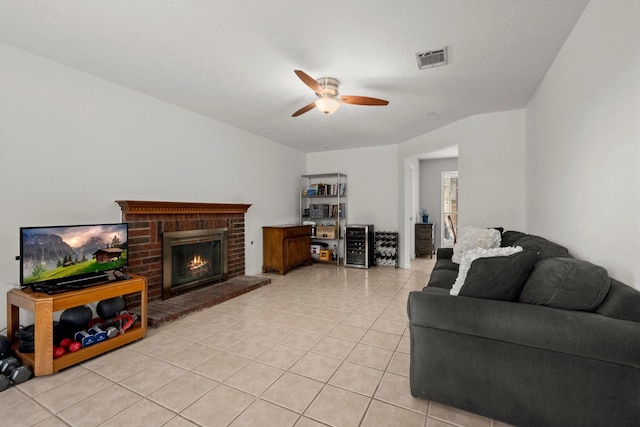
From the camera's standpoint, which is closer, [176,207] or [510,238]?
[510,238]

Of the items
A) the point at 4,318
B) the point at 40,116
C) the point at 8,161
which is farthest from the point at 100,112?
the point at 4,318

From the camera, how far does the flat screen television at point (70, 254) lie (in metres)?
2.05

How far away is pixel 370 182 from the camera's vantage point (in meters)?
5.81

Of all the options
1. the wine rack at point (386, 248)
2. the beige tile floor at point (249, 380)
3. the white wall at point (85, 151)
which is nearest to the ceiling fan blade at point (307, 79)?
the white wall at point (85, 151)

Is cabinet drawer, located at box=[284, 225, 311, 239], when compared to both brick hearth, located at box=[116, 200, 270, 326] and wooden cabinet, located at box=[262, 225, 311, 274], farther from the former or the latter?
brick hearth, located at box=[116, 200, 270, 326]

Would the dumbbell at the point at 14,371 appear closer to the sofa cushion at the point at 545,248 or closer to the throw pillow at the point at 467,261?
the throw pillow at the point at 467,261

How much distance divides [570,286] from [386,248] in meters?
4.20

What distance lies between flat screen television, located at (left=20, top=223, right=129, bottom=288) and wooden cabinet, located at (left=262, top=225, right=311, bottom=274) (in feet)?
8.32

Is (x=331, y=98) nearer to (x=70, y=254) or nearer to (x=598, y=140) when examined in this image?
(x=598, y=140)

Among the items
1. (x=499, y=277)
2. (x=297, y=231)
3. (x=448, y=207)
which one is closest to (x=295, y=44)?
(x=499, y=277)

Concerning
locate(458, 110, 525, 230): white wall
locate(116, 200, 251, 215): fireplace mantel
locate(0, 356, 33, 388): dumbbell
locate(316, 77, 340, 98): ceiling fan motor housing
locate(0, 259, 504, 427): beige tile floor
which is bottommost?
locate(0, 259, 504, 427): beige tile floor

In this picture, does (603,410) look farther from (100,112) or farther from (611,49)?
(100,112)

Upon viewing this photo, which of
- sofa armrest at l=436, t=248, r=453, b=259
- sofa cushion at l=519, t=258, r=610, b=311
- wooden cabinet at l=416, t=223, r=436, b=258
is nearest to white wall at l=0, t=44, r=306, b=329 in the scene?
sofa armrest at l=436, t=248, r=453, b=259

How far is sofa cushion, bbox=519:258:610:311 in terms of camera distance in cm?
138
